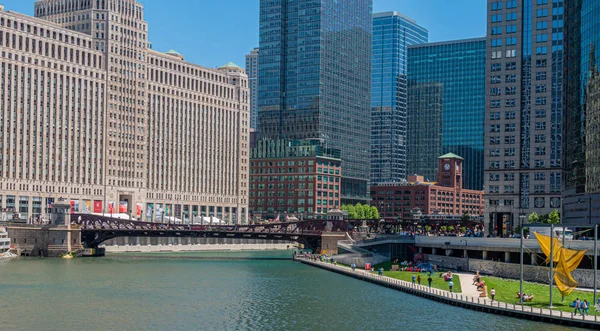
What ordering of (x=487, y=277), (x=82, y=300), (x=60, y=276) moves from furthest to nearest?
(x=60, y=276) < (x=487, y=277) < (x=82, y=300)

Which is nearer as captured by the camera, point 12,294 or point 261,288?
point 12,294

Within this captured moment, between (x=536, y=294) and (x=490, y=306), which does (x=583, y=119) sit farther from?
(x=490, y=306)

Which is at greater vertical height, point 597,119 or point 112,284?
point 597,119

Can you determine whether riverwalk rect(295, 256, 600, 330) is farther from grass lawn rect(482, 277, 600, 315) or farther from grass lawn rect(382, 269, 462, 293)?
grass lawn rect(482, 277, 600, 315)

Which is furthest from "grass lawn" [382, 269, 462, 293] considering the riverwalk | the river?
the river

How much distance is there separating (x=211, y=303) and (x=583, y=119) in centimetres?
7920

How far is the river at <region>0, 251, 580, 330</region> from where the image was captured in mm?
102125

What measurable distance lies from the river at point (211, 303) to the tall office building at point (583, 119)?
42834 millimetres

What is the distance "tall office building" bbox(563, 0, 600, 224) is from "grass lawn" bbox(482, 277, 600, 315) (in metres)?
30.5

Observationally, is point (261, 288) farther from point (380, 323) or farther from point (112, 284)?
point (380, 323)

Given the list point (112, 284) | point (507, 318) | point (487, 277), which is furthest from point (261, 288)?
point (507, 318)

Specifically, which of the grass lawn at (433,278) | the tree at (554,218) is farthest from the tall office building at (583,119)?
the grass lawn at (433,278)

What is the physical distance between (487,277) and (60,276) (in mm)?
69101

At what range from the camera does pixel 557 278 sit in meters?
109
